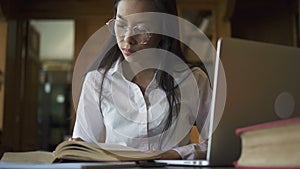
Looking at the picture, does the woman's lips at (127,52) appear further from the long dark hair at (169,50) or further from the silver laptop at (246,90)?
the silver laptop at (246,90)

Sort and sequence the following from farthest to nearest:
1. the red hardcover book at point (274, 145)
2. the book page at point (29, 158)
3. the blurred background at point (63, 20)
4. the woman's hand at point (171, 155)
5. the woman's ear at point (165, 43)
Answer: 1. the blurred background at point (63, 20)
2. the woman's ear at point (165, 43)
3. the woman's hand at point (171, 155)
4. the book page at point (29, 158)
5. the red hardcover book at point (274, 145)

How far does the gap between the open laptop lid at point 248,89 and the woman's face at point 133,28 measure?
1.33 feet

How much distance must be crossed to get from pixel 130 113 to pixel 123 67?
0.13 metres

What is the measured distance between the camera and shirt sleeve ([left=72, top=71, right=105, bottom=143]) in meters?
1.15

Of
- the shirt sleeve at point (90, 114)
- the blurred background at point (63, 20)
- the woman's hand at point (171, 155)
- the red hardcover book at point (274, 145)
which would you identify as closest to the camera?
the red hardcover book at point (274, 145)

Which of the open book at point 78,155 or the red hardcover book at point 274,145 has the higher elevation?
the red hardcover book at point 274,145

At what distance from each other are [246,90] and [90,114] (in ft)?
1.63

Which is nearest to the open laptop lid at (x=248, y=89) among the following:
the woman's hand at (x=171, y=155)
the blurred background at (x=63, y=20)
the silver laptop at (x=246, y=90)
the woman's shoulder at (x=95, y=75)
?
the silver laptop at (x=246, y=90)

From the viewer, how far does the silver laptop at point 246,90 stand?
79cm

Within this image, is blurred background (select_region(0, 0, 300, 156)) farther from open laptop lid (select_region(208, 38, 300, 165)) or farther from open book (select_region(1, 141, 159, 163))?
open book (select_region(1, 141, 159, 163))

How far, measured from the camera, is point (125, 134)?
1.16 m

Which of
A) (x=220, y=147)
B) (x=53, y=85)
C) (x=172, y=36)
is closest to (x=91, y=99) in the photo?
(x=172, y=36)

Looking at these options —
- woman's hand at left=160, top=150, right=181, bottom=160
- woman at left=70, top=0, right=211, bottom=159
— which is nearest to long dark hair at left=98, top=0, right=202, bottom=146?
woman at left=70, top=0, right=211, bottom=159

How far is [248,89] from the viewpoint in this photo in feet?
2.67
